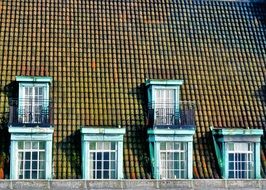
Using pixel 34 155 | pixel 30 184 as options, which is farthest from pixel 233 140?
pixel 30 184

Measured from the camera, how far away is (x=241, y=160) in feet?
100

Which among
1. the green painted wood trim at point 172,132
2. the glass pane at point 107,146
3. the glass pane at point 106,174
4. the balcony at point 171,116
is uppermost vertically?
the balcony at point 171,116

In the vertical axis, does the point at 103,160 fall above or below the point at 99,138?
below

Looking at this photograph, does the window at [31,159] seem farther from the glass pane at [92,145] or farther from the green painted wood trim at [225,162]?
the green painted wood trim at [225,162]

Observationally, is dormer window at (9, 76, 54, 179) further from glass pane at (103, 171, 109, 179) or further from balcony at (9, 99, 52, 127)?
glass pane at (103, 171, 109, 179)

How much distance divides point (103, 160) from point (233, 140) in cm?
581

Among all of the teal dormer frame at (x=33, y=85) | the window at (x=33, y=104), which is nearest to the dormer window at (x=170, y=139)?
the teal dormer frame at (x=33, y=85)

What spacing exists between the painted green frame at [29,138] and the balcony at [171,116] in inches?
181

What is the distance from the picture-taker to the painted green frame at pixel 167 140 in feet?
97.6

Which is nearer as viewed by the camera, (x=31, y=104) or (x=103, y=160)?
(x=103, y=160)

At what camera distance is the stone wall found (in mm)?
28156

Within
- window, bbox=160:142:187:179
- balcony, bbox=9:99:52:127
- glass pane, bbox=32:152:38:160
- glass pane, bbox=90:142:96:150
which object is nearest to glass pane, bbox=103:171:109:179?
glass pane, bbox=90:142:96:150

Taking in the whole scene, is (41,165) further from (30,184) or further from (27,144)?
(30,184)

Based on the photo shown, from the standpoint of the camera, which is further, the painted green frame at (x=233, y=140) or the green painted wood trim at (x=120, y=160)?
the painted green frame at (x=233, y=140)
